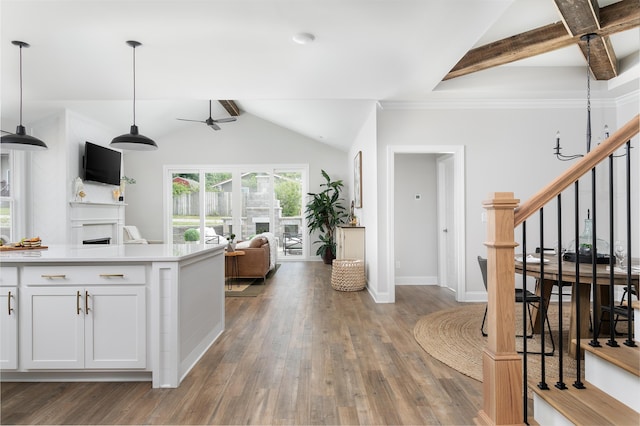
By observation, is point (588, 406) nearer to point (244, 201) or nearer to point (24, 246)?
point (24, 246)

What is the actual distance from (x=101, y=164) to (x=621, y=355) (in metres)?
7.80

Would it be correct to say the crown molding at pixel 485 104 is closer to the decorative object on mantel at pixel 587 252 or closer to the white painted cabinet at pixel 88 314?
the decorative object on mantel at pixel 587 252

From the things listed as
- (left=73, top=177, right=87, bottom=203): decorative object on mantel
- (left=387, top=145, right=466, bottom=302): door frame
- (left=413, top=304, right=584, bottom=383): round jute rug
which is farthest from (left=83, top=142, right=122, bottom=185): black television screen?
(left=413, top=304, right=584, bottom=383): round jute rug

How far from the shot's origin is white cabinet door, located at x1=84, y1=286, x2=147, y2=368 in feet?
8.01

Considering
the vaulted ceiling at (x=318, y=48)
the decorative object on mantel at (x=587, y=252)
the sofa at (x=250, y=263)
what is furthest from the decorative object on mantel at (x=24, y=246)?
the decorative object on mantel at (x=587, y=252)

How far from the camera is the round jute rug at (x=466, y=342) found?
2.60 meters

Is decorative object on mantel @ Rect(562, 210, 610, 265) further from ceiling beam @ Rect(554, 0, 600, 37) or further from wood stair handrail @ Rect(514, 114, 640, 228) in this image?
ceiling beam @ Rect(554, 0, 600, 37)

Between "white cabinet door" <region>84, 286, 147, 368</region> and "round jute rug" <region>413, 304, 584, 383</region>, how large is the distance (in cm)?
219

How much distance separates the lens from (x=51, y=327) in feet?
8.03

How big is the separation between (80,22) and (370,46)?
2.24 meters

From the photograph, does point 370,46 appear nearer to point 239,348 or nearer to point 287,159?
point 239,348

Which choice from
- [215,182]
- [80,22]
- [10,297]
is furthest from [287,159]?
[10,297]

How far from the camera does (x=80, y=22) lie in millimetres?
2719

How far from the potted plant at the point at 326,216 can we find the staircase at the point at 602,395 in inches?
252
